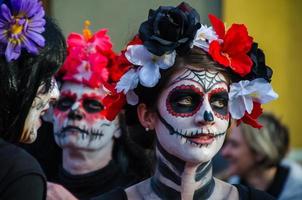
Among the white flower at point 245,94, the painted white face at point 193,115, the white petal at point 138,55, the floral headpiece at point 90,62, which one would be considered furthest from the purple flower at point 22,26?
the floral headpiece at point 90,62

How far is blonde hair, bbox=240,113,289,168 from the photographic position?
4.71 metres

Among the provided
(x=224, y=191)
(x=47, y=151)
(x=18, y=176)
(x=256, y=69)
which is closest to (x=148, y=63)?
(x=256, y=69)

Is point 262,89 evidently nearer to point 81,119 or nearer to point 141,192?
point 141,192

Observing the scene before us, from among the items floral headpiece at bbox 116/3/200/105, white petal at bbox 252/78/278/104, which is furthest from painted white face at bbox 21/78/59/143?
white petal at bbox 252/78/278/104

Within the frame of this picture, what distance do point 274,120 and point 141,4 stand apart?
43.2 inches

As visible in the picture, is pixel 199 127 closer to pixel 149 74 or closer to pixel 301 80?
pixel 149 74

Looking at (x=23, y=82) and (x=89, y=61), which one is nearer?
(x=23, y=82)

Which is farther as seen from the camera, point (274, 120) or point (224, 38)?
point (274, 120)

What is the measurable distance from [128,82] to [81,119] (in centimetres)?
93

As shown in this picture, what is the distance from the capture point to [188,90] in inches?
109

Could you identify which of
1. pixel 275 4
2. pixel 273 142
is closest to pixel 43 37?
pixel 273 142

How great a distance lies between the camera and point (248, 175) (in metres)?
4.85

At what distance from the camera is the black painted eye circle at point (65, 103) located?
3.71 m

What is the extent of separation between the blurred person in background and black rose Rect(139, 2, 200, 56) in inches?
79.7
